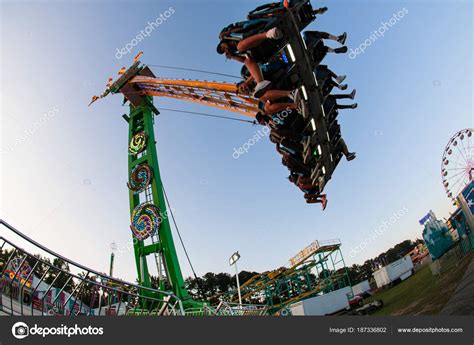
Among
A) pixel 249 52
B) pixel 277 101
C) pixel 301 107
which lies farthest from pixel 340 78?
pixel 249 52

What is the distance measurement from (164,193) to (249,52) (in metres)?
9.90

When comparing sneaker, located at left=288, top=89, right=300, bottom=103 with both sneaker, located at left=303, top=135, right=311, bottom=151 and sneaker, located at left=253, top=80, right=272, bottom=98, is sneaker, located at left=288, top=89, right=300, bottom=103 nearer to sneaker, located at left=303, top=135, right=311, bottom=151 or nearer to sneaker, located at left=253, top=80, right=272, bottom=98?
sneaker, located at left=253, top=80, right=272, bottom=98

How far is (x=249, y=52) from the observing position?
3.69 metres

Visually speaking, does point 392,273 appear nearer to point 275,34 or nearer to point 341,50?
point 341,50

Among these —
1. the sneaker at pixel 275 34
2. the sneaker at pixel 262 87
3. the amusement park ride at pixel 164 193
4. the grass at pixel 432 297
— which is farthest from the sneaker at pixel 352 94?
the grass at pixel 432 297

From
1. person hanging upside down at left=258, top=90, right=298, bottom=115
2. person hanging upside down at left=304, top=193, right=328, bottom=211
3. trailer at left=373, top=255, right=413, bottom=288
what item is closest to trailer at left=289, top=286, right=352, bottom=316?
trailer at left=373, top=255, right=413, bottom=288

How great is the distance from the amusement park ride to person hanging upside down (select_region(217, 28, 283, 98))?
0.16 metres

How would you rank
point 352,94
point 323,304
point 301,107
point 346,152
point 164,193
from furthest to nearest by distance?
point 323,304
point 164,193
point 346,152
point 352,94
point 301,107

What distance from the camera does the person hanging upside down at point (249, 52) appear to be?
341cm

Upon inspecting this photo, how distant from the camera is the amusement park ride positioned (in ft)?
11.3

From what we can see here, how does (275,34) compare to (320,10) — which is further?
(320,10)

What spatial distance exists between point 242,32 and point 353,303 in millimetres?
18355

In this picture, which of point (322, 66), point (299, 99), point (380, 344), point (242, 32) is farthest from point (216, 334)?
point (322, 66)

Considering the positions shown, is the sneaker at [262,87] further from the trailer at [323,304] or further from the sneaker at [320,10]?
the trailer at [323,304]
